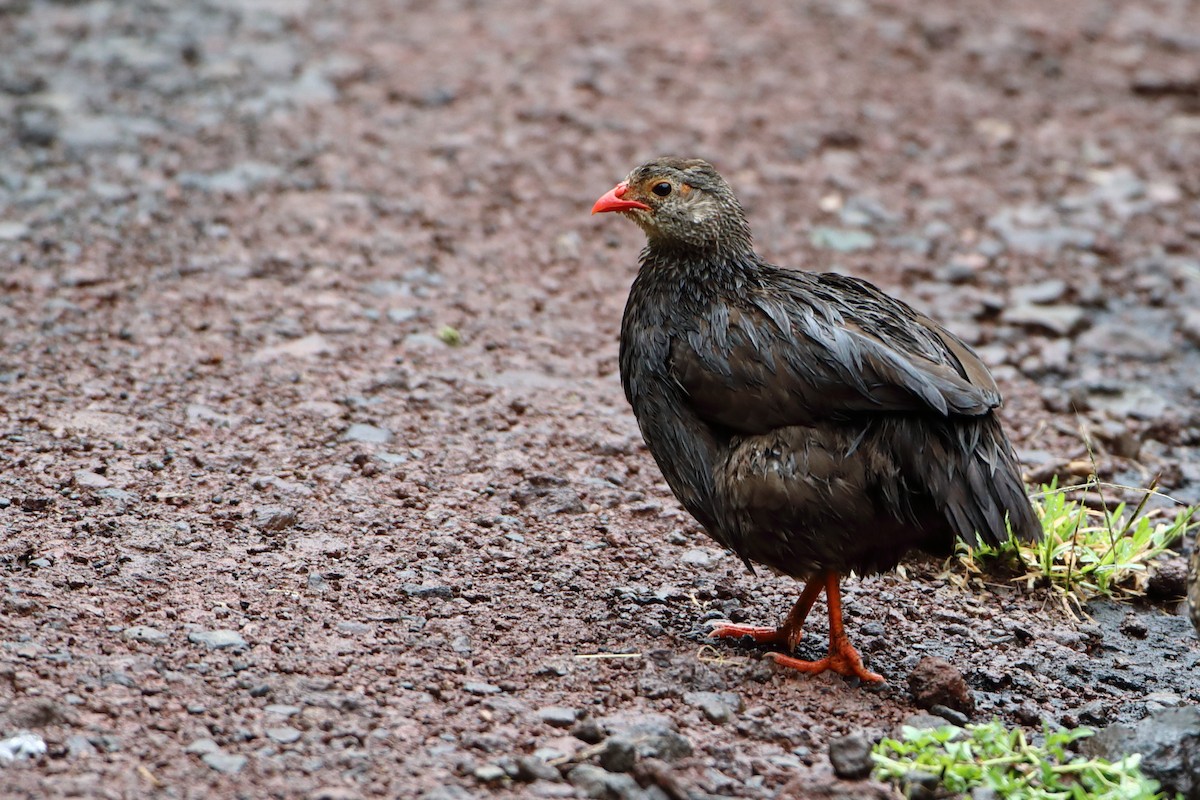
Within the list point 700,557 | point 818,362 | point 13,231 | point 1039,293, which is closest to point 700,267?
point 818,362

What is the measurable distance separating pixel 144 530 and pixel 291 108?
15.5ft

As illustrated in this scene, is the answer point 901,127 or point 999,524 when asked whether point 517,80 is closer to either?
point 901,127

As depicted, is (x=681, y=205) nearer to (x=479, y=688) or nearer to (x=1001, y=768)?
(x=479, y=688)

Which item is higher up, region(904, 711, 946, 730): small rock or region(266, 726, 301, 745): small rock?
region(904, 711, 946, 730): small rock

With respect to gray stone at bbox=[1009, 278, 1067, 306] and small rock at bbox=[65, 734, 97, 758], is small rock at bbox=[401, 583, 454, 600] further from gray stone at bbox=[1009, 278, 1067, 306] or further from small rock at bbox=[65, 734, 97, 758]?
gray stone at bbox=[1009, 278, 1067, 306]

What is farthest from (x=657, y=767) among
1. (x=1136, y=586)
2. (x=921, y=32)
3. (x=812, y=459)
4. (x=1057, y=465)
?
(x=921, y=32)

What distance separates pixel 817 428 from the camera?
14.7 ft

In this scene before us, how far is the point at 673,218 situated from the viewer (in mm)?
5152

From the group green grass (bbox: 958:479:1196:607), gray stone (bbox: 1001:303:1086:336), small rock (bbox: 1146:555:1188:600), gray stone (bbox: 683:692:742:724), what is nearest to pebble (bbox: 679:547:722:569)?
green grass (bbox: 958:479:1196:607)

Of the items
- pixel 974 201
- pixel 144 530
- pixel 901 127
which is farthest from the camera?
pixel 901 127

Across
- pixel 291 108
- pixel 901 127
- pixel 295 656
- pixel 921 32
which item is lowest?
pixel 295 656

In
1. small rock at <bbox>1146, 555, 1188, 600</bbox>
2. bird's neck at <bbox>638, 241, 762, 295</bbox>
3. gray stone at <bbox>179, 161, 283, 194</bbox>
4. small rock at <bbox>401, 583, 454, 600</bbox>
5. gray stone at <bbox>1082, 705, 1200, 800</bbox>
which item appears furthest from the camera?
gray stone at <bbox>179, 161, 283, 194</bbox>

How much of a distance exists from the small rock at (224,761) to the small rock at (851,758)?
157cm

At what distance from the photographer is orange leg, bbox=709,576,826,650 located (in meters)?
4.77
